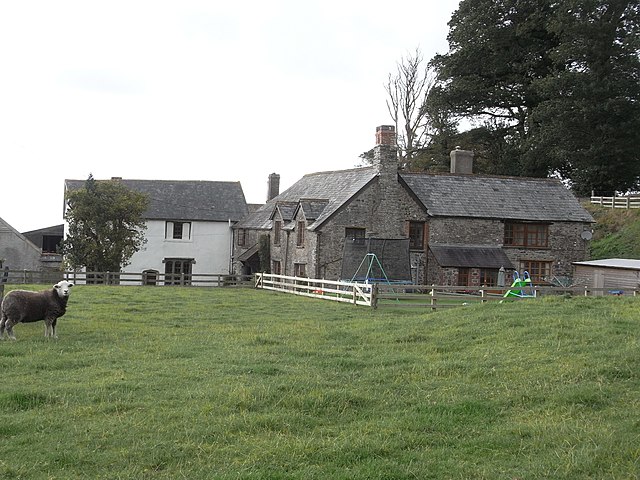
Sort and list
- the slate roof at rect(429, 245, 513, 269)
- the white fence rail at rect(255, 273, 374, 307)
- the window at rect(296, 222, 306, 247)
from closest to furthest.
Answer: the white fence rail at rect(255, 273, 374, 307) → the slate roof at rect(429, 245, 513, 269) → the window at rect(296, 222, 306, 247)

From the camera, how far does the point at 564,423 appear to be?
10.9m

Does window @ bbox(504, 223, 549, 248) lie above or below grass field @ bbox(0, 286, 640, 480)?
above

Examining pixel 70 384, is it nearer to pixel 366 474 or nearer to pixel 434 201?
pixel 366 474

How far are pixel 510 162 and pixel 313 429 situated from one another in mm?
50910

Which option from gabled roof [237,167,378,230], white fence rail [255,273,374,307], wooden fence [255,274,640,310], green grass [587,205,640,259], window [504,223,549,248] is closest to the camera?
wooden fence [255,274,640,310]

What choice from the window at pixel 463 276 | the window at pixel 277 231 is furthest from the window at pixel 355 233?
the window at pixel 277 231

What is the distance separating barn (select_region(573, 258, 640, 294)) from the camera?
36.3 meters

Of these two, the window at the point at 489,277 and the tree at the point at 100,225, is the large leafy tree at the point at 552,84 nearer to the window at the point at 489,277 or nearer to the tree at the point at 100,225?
the window at the point at 489,277

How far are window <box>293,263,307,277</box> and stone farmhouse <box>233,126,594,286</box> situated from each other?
64 mm

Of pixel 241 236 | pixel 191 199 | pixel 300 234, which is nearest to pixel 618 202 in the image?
pixel 300 234

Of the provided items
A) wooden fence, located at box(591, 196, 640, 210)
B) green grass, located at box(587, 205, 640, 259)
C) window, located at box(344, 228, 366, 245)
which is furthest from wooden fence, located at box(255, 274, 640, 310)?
wooden fence, located at box(591, 196, 640, 210)

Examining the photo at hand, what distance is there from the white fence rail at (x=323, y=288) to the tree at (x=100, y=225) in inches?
347

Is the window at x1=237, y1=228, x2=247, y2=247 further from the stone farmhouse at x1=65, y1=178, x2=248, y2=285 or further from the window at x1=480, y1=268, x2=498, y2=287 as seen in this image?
the window at x1=480, y1=268, x2=498, y2=287

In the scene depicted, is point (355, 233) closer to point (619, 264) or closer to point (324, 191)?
point (324, 191)
